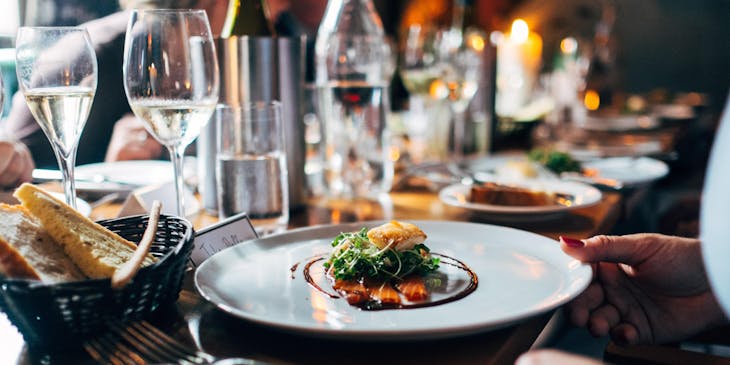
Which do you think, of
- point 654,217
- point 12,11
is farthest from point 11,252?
point 654,217

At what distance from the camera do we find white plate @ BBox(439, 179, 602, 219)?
1.14 metres

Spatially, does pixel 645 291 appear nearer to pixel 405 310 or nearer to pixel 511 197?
pixel 511 197

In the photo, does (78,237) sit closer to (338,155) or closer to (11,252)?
(11,252)

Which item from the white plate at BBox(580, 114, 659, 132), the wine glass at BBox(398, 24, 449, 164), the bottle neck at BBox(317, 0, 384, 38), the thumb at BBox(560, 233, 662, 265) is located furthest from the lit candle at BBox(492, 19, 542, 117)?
the thumb at BBox(560, 233, 662, 265)

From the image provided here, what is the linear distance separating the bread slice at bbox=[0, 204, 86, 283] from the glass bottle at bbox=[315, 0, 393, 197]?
84cm

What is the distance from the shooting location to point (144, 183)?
4.33 ft

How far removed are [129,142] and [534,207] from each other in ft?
3.92

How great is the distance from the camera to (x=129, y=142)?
185 centimetres

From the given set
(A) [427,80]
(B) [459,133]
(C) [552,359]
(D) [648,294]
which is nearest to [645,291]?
(D) [648,294]

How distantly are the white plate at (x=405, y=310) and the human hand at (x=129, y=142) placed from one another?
105 centimetres

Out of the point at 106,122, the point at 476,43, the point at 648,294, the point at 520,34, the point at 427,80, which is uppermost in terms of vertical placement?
the point at 520,34

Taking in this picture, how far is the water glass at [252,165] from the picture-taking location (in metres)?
1.12

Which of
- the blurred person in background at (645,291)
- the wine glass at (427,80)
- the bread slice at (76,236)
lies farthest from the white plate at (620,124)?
the bread slice at (76,236)

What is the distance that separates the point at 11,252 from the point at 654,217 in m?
2.93
